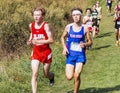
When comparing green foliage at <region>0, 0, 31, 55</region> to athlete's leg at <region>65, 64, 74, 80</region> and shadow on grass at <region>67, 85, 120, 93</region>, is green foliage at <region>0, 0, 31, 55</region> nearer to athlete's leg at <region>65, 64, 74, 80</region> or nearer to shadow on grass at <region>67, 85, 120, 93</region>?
shadow on grass at <region>67, 85, 120, 93</region>

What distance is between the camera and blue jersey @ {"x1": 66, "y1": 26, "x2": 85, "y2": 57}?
816 cm

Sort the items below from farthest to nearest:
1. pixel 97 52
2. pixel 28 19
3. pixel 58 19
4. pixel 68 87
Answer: pixel 58 19 < pixel 28 19 < pixel 97 52 < pixel 68 87

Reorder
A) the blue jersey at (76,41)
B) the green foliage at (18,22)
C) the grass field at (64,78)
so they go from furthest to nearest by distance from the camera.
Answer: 1. the green foliage at (18,22)
2. the grass field at (64,78)
3. the blue jersey at (76,41)

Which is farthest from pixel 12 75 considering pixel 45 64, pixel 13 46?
pixel 13 46

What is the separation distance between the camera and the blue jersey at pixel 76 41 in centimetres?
816

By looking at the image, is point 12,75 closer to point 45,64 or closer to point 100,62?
point 45,64

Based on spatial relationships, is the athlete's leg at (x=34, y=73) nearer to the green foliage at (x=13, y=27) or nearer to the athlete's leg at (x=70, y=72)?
the athlete's leg at (x=70, y=72)

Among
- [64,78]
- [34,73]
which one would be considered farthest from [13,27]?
[34,73]

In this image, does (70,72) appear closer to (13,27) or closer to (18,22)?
(13,27)

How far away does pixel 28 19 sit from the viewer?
72.9 feet

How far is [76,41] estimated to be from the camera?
8.22m

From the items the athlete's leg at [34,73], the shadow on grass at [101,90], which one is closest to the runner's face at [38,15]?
the athlete's leg at [34,73]

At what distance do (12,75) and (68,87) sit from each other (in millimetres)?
1685

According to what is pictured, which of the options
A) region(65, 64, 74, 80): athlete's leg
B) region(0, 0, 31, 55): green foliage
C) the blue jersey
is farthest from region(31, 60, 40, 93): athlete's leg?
region(0, 0, 31, 55): green foliage
